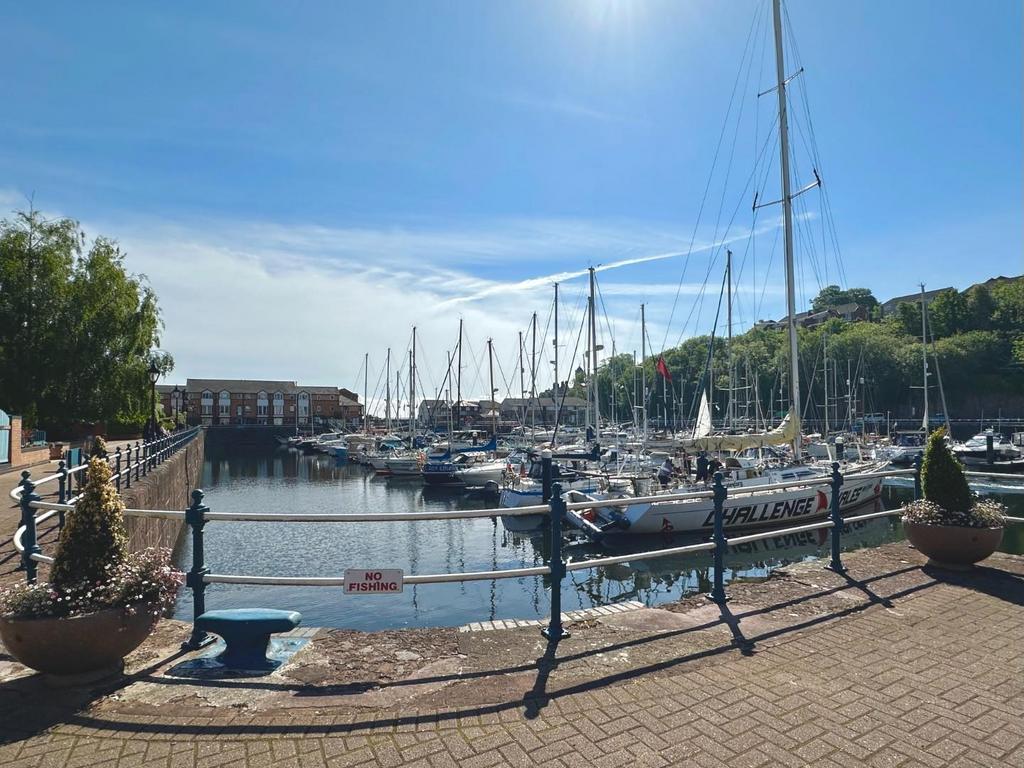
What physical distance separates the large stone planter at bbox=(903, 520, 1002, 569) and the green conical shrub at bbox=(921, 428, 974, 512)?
315mm

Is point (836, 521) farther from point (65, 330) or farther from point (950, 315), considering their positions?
point (950, 315)

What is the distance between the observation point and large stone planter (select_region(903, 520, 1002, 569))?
21.3 ft

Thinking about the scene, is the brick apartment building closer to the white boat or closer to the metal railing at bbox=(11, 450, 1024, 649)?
the white boat

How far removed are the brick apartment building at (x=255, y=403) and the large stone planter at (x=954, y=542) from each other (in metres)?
118

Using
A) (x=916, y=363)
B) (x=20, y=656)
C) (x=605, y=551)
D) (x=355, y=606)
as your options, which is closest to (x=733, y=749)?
(x=20, y=656)

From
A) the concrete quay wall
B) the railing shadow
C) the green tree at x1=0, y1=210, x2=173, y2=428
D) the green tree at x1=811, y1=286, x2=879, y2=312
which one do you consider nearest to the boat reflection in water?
the railing shadow

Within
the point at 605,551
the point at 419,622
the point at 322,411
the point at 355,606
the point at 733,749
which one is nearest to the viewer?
the point at 733,749

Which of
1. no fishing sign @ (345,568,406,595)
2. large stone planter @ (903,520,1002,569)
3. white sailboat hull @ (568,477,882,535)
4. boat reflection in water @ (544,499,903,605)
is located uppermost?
no fishing sign @ (345,568,406,595)

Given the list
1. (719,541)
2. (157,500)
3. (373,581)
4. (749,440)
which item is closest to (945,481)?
(719,541)

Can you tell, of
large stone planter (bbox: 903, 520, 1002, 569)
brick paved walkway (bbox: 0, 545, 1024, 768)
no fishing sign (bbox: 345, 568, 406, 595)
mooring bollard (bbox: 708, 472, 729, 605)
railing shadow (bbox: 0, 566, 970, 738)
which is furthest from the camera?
large stone planter (bbox: 903, 520, 1002, 569)

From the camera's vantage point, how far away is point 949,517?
673 centimetres

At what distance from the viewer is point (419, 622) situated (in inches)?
491

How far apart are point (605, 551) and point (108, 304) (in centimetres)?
2897

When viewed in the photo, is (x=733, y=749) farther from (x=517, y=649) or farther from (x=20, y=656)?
(x=20, y=656)
